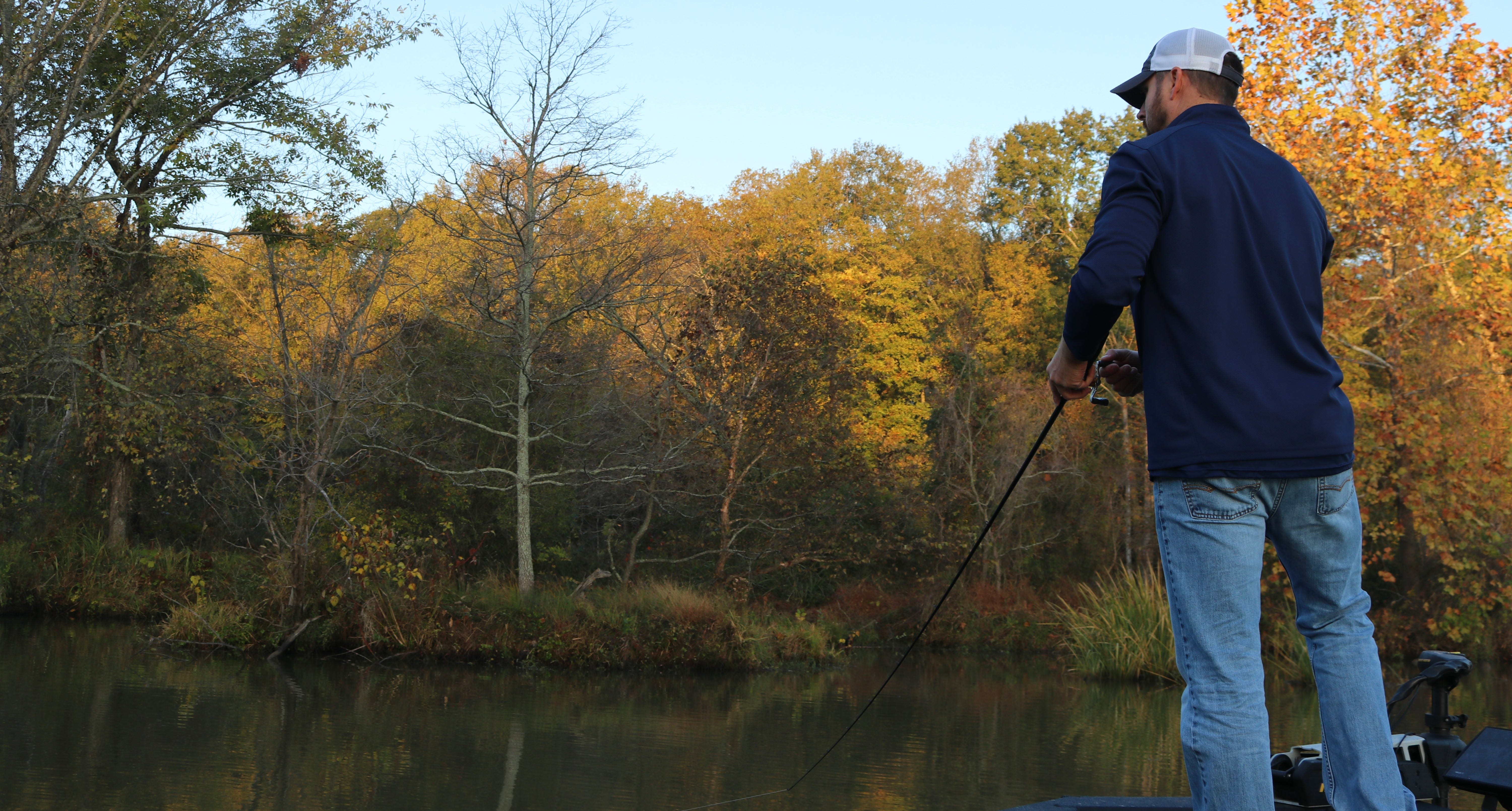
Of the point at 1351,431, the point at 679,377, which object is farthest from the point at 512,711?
the point at 679,377

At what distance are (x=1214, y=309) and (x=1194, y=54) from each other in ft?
1.83

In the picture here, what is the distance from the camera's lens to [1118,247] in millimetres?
2172

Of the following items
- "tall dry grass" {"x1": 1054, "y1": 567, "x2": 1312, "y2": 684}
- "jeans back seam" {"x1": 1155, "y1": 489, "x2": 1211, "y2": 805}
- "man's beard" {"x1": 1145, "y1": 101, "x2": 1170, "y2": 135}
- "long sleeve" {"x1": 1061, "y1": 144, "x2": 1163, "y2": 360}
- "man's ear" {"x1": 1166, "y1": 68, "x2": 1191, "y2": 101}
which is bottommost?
"tall dry grass" {"x1": 1054, "y1": 567, "x2": 1312, "y2": 684}

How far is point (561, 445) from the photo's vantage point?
56.2ft

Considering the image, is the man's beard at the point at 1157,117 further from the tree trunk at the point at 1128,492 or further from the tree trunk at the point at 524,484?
the tree trunk at the point at 1128,492

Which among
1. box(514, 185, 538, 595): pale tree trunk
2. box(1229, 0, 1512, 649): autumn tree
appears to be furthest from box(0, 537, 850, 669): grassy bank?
box(1229, 0, 1512, 649): autumn tree

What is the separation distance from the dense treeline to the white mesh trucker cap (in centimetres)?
1024

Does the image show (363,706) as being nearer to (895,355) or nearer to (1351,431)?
(1351,431)

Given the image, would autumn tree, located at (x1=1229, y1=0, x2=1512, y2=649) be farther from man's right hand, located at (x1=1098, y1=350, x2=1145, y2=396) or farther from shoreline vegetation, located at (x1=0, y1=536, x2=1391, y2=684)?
man's right hand, located at (x1=1098, y1=350, x2=1145, y2=396)

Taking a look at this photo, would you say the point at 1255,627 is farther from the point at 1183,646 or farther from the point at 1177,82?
the point at 1177,82

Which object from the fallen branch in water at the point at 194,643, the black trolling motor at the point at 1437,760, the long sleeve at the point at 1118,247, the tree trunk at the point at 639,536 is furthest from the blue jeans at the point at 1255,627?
the tree trunk at the point at 639,536

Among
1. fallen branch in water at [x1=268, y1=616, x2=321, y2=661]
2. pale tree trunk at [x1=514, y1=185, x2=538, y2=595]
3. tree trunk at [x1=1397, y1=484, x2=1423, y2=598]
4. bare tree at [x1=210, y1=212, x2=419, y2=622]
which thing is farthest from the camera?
tree trunk at [x1=1397, y1=484, x2=1423, y2=598]

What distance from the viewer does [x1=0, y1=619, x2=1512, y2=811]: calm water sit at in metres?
5.43

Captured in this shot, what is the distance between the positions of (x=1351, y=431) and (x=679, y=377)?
48.1 ft
